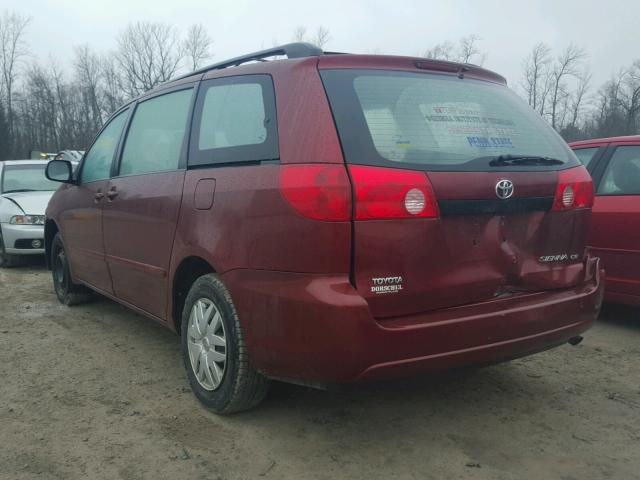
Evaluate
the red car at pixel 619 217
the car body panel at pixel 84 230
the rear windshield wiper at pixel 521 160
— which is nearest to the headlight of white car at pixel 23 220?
the car body panel at pixel 84 230

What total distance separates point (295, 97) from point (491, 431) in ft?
5.99

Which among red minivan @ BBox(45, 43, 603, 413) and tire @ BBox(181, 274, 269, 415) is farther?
tire @ BBox(181, 274, 269, 415)

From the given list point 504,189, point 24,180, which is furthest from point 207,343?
point 24,180

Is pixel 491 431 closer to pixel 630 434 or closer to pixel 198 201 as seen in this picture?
pixel 630 434

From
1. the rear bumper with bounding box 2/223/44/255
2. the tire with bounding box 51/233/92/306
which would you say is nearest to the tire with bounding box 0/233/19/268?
the rear bumper with bounding box 2/223/44/255

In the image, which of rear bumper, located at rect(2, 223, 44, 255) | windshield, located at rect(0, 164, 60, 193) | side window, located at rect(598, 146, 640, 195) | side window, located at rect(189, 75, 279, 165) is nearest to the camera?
side window, located at rect(189, 75, 279, 165)

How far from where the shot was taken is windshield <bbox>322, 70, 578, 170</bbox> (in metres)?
2.38

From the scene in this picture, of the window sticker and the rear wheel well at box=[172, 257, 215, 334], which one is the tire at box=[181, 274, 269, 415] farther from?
the window sticker

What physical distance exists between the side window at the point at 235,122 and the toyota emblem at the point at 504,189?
97 centimetres

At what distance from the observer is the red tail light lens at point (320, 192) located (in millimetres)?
2246

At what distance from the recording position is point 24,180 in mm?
8680

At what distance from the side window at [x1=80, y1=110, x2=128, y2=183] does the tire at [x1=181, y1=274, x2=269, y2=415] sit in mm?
1673

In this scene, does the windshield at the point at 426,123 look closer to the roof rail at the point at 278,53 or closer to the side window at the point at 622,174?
the roof rail at the point at 278,53

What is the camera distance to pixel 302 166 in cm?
236
